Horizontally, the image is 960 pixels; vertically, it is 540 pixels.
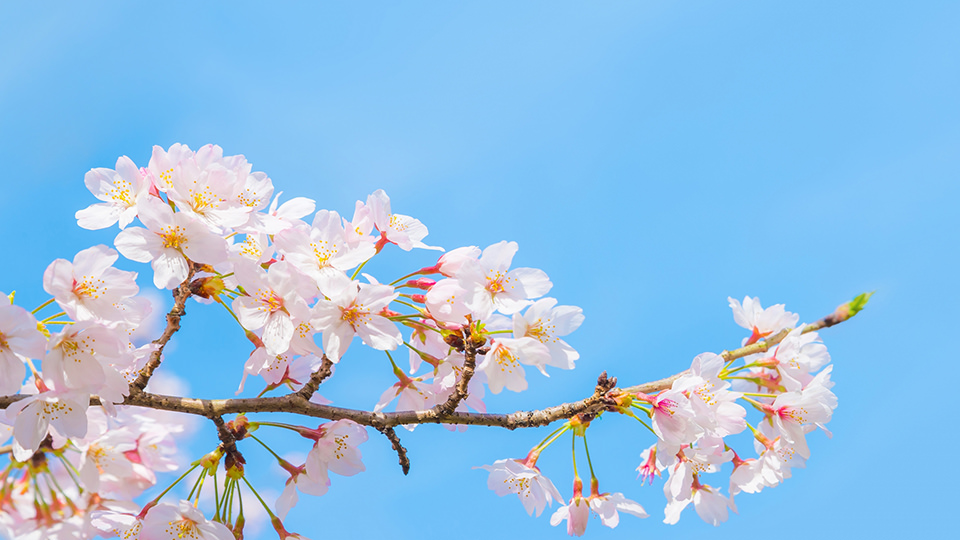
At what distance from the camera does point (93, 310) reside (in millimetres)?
2760

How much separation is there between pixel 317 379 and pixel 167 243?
2.77 feet

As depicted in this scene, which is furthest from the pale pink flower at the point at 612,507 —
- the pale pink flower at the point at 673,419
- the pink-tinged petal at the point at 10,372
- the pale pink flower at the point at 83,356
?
the pink-tinged petal at the point at 10,372

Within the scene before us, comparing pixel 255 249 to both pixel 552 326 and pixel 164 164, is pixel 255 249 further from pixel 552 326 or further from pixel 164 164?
pixel 552 326

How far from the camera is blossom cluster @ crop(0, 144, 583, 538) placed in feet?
8.84

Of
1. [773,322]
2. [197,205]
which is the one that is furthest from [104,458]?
[773,322]

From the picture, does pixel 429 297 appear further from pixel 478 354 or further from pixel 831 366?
pixel 831 366

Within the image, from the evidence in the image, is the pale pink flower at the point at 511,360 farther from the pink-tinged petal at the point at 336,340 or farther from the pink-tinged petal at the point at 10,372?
the pink-tinged petal at the point at 10,372

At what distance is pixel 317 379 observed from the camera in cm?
306

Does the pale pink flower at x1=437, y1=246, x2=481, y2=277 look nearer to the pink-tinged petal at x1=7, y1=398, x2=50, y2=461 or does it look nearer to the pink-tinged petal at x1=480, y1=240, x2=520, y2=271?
the pink-tinged petal at x1=480, y1=240, x2=520, y2=271

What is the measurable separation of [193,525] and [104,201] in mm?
1476

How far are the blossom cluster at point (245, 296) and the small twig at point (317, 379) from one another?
0.05 m

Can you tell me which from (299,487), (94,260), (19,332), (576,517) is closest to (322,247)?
(94,260)

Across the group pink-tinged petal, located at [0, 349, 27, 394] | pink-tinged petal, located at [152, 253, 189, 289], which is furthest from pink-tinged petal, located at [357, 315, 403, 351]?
pink-tinged petal, located at [0, 349, 27, 394]

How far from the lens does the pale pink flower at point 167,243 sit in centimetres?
276
